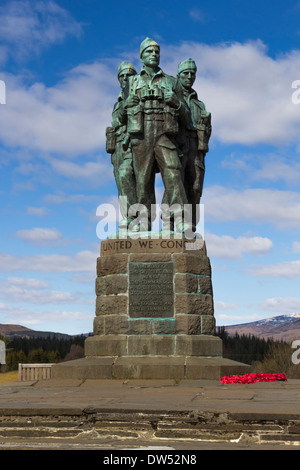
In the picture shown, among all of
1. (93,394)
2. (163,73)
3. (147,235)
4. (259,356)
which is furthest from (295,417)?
(259,356)

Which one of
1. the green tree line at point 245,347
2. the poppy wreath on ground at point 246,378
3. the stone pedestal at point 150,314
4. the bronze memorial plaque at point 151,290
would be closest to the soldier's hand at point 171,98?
the stone pedestal at point 150,314

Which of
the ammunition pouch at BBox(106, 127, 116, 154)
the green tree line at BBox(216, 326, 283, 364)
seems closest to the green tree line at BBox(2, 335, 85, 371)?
the green tree line at BBox(216, 326, 283, 364)

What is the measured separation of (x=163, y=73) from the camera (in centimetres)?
1084

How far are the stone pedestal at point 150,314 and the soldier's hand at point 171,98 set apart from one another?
7.90 ft

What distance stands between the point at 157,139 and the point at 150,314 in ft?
10.3

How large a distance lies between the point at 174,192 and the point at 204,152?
4.79 feet

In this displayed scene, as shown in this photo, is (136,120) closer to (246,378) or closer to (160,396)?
(246,378)

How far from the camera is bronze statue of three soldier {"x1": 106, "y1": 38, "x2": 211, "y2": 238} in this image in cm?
1074

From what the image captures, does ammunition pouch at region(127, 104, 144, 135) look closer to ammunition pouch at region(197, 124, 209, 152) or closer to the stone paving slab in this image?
ammunition pouch at region(197, 124, 209, 152)

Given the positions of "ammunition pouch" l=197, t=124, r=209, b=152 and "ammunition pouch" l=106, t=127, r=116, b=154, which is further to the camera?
"ammunition pouch" l=106, t=127, r=116, b=154

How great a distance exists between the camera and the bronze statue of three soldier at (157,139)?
10.7 metres

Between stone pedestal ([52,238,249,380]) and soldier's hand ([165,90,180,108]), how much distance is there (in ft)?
7.90

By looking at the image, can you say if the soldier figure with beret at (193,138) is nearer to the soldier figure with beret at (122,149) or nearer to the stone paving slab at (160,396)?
the soldier figure with beret at (122,149)
